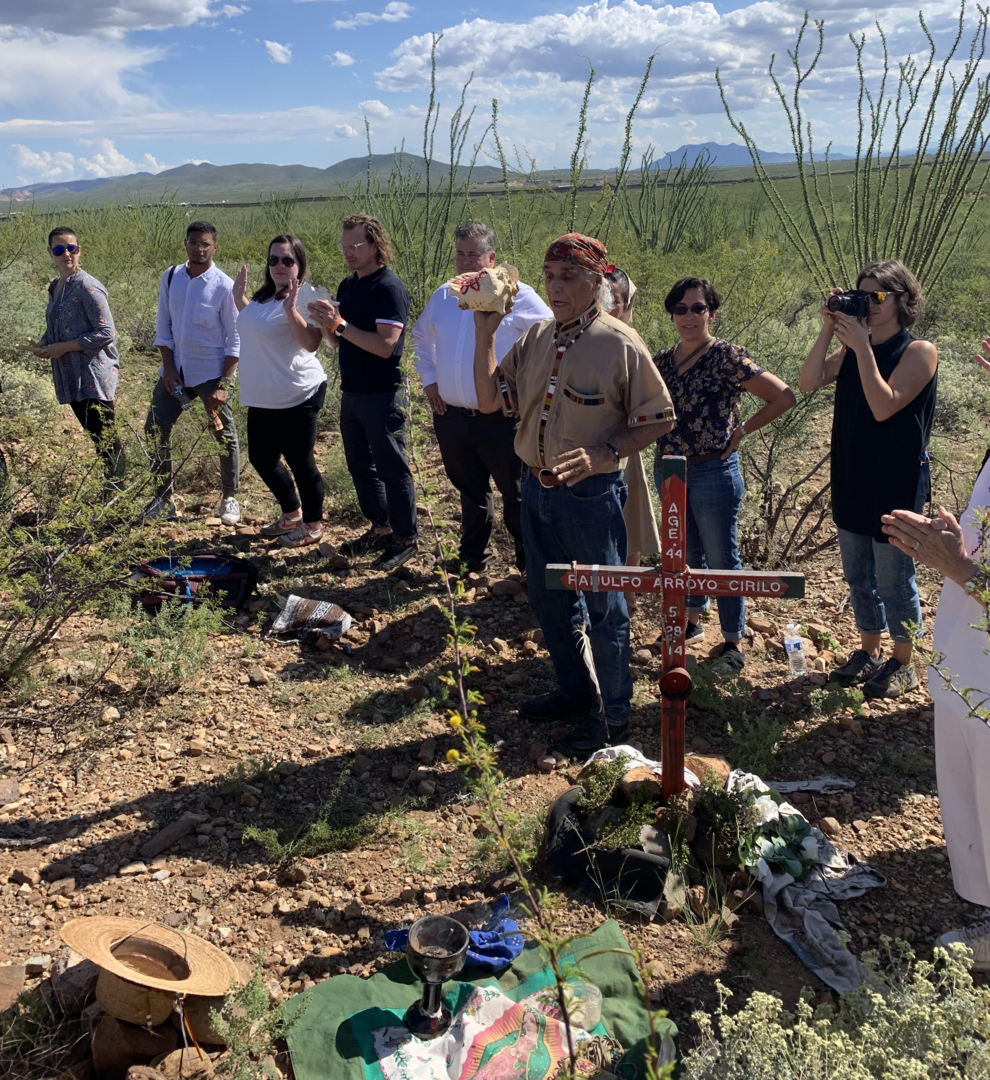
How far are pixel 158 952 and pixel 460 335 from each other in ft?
10.2

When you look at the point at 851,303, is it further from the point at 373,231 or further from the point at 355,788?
the point at 355,788

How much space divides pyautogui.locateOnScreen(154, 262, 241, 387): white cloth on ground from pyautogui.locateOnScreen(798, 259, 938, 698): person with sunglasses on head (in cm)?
366

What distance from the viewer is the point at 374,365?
5.08 metres

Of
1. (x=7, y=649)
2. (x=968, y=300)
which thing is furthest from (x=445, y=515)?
(x=968, y=300)

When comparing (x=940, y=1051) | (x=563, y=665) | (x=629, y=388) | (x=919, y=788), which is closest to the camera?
(x=940, y=1051)

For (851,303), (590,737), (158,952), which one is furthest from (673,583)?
(158,952)

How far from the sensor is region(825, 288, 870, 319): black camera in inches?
142

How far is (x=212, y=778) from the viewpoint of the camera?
3.62 m

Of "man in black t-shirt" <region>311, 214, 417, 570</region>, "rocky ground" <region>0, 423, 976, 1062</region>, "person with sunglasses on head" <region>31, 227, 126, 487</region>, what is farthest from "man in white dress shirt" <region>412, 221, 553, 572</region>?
"person with sunglasses on head" <region>31, 227, 126, 487</region>

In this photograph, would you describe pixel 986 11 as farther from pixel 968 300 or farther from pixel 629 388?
pixel 968 300

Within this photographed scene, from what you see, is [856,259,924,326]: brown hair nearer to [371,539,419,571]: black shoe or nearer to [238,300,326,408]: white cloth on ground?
[371,539,419,571]: black shoe

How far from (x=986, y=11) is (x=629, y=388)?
2.69m

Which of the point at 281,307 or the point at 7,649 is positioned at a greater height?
the point at 281,307

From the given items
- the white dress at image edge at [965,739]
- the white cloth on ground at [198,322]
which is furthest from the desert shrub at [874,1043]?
the white cloth on ground at [198,322]
